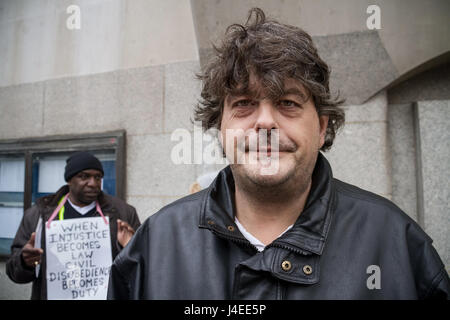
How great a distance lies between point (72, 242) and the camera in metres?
Answer: 2.97

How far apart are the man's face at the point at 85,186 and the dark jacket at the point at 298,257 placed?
1713mm

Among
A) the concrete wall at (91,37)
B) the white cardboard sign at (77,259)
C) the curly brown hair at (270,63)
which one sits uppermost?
the concrete wall at (91,37)

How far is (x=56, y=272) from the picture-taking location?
2906 millimetres

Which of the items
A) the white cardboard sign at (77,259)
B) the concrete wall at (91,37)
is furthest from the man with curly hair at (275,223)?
the concrete wall at (91,37)

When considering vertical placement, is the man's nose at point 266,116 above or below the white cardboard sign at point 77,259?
above

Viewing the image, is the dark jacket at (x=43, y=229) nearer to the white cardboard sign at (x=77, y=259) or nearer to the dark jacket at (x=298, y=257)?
Answer: the white cardboard sign at (x=77, y=259)

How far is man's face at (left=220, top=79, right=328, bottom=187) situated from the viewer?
1.48 meters

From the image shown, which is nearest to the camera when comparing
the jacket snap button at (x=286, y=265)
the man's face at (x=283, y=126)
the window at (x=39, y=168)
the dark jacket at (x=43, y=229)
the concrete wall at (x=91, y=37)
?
the jacket snap button at (x=286, y=265)

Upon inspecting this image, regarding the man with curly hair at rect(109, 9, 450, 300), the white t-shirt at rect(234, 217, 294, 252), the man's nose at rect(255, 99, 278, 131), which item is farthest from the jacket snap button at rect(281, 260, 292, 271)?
the man's nose at rect(255, 99, 278, 131)

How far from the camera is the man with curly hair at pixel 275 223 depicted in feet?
4.46

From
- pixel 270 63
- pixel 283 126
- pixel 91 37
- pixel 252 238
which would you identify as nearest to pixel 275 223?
pixel 252 238

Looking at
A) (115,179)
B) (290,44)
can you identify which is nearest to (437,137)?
(290,44)

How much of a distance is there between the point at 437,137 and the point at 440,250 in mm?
1174

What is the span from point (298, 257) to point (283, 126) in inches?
23.5
